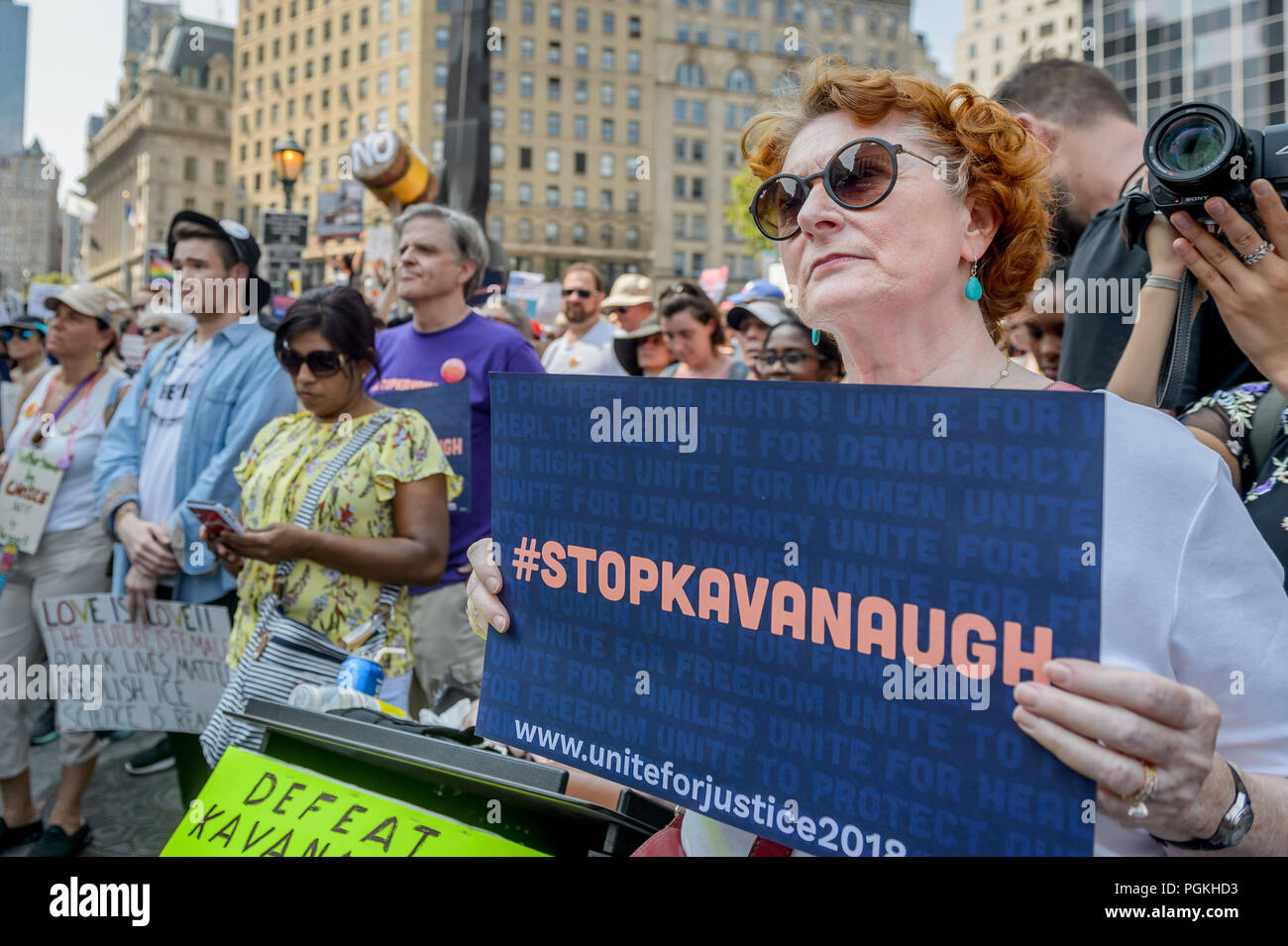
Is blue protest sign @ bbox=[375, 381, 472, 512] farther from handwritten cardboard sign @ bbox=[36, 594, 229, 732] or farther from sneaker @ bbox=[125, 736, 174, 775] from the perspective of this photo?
sneaker @ bbox=[125, 736, 174, 775]

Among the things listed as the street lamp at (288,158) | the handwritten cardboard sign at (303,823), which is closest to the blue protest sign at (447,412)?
the handwritten cardboard sign at (303,823)

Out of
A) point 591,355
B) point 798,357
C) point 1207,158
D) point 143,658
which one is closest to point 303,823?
point 1207,158

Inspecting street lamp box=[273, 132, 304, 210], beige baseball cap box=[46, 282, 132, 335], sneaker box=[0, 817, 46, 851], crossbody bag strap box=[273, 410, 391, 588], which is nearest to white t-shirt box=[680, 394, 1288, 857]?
crossbody bag strap box=[273, 410, 391, 588]

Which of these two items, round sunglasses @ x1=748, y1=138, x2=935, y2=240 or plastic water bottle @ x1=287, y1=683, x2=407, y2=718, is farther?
plastic water bottle @ x1=287, y1=683, x2=407, y2=718

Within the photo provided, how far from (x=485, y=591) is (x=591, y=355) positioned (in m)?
5.67

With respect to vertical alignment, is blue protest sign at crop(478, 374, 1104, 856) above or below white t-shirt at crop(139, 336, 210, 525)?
below

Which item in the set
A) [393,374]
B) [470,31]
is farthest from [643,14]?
[393,374]

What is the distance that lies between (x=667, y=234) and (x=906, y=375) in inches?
3064

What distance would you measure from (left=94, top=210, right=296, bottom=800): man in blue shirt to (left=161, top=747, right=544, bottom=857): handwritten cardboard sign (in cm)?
202

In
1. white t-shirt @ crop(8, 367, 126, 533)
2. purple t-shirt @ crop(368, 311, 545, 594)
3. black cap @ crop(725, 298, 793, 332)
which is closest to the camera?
purple t-shirt @ crop(368, 311, 545, 594)

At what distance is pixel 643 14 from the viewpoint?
7956 centimetres

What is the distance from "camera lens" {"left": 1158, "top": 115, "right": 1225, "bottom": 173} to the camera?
1.64 meters

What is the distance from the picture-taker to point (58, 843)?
13.9 feet
